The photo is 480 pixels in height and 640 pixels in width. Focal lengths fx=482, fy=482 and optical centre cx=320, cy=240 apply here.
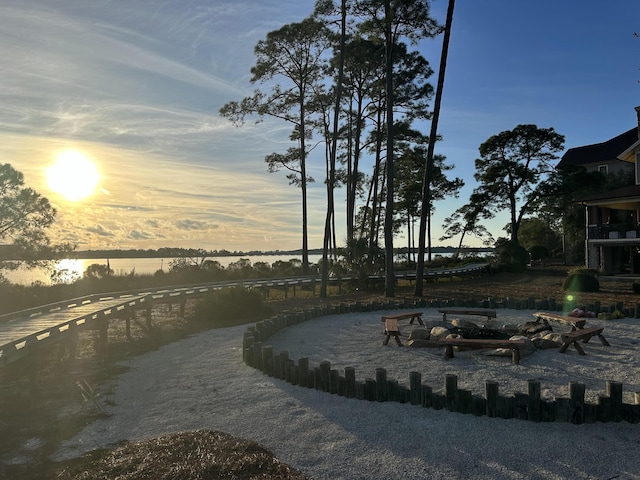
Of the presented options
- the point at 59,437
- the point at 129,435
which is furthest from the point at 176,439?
the point at 59,437

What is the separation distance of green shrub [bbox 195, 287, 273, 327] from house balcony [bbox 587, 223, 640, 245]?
62.7 feet

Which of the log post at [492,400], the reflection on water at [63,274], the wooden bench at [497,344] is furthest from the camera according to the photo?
the reflection on water at [63,274]

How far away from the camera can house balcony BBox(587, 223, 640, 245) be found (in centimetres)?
2434

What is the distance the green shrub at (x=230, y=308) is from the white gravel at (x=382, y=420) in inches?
197

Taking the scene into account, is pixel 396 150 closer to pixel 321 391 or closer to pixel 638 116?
pixel 638 116

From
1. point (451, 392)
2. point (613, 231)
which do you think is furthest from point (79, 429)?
point (613, 231)

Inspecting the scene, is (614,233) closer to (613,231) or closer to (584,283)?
(613,231)

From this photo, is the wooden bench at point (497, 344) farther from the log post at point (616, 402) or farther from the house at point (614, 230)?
the house at point (614, 230)

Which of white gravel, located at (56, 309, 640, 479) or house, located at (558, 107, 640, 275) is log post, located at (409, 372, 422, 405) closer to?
white gravel, located at (56, 309, 640, 479)

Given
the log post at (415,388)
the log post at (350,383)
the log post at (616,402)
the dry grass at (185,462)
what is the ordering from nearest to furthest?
the dry grass at (185,462)
the log post at (616,402)
the log post at (415,388)
the log post at (350,383)

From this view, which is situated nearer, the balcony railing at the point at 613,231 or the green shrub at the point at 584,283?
the green shrub at the point at 584,283

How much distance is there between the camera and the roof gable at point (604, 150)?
1721 inches

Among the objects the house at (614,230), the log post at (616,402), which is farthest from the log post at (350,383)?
the house at (614,230)

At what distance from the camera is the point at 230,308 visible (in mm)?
15227
